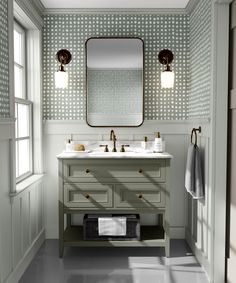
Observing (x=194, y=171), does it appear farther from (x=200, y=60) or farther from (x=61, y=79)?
(x=61, y=79)

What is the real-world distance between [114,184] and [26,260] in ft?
3.40

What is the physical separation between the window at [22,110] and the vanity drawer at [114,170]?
496 millimetres

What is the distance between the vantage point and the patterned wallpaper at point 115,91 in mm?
4234

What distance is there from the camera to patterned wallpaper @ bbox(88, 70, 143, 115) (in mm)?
4234

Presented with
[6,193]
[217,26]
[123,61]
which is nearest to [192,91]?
[123,61]

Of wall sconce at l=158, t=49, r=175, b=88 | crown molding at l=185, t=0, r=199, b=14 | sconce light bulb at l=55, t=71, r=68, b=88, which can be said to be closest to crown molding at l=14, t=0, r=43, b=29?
sconce light bulb at l=55, t=71, r=68, b=88

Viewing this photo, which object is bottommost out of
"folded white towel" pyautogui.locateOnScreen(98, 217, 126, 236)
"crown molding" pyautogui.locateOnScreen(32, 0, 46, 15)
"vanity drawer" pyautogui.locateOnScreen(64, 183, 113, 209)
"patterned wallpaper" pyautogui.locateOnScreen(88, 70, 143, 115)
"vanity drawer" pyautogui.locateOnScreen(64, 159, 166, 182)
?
"folded white towel" pyautogui.locateOnScreen(98, 217, 126, 236)

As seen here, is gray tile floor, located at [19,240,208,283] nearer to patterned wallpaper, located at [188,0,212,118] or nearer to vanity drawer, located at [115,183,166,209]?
vanity drawer, located at [115,183,166,209]

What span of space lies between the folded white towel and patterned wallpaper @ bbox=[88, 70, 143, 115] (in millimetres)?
1188

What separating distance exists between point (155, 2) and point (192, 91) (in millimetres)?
982

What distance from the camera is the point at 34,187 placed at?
12.5 ft

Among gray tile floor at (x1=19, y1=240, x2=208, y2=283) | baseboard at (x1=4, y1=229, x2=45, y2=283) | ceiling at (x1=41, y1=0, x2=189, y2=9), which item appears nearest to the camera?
baseboard at (x1=4, y1=229, x2=45, y2=283)

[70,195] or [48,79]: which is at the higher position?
[48,79]

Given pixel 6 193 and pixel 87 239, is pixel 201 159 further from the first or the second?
pixel 6 193
